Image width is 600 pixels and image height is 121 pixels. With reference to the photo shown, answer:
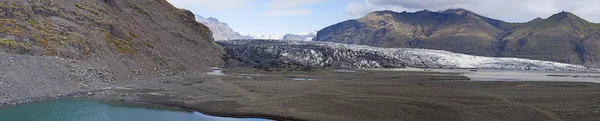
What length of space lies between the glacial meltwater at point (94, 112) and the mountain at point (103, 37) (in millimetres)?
13251

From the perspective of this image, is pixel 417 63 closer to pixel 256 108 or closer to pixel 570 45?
pixel 256 108

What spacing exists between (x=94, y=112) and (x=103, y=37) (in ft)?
94.5

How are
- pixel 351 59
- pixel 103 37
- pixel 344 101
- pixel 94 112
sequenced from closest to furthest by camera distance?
pixel 94 112 → pixel 344 101 → pixel 103 37 → pixel 351 59

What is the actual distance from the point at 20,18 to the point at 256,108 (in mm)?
32581

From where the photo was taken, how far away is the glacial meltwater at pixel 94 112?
2452 centimetres

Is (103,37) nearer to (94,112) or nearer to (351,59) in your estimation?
(94,112)

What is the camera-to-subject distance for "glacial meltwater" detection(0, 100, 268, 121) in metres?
24.5

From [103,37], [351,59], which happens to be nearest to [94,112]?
[103,37]

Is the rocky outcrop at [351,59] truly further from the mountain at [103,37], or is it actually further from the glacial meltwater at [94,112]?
the glacial meltwater at [94,112]

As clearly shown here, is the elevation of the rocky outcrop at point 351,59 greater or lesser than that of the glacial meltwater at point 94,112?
greater

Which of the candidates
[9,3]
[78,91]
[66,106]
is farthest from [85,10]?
[66,106]

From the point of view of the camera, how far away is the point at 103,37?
52.0 metres

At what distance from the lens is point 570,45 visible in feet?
588

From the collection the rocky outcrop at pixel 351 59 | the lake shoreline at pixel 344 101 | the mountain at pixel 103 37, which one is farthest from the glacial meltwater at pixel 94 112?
the rocky outcrop at pixel 351 59
